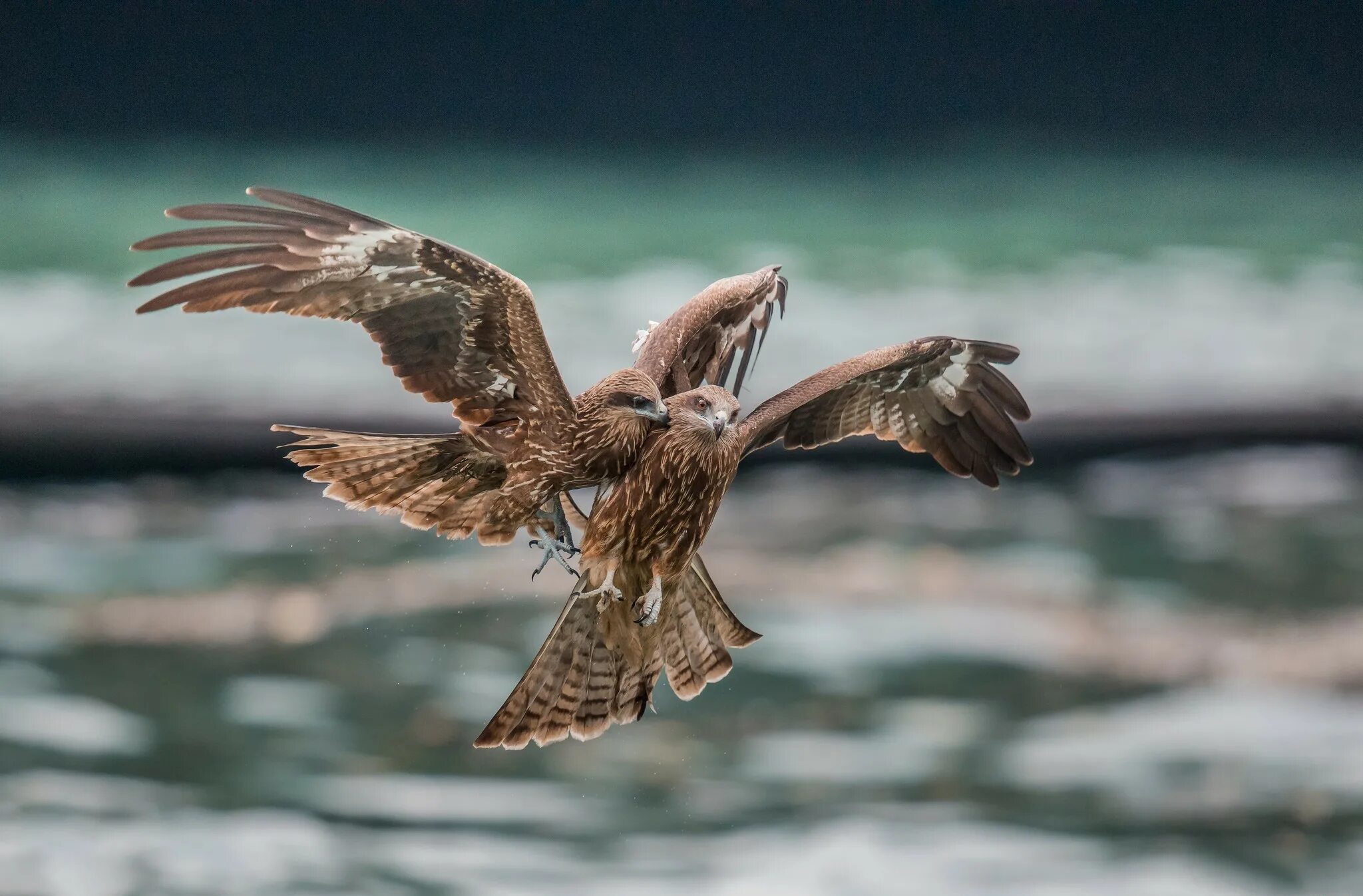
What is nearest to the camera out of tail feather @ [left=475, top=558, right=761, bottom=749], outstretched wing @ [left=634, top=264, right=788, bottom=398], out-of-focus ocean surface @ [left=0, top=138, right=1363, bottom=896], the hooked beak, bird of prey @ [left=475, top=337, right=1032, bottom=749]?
the hooked beak

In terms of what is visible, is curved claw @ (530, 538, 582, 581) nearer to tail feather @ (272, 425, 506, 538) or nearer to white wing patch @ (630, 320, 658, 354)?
tail feather @ (272, 425, 506, 538)

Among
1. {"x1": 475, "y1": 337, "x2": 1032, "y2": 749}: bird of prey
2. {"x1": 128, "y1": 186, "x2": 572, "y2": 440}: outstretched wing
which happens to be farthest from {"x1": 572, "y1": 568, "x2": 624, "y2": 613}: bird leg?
{"x1": 128, "y1": 186, "x2": 572, "y2": 440}: outstretched wing

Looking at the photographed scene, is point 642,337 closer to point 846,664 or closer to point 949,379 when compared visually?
point 949,379

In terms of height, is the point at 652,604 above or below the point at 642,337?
below

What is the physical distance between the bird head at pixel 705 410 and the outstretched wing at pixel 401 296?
17 centimetres

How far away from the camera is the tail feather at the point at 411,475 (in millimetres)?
2434

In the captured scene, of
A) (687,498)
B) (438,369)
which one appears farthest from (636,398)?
(438,369)

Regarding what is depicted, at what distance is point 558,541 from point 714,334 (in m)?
0.62

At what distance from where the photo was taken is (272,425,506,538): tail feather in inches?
95.8

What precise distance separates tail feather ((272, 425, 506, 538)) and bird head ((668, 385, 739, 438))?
322 millimetres

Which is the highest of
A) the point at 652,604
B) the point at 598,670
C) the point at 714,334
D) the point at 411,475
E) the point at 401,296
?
the point at 714,334

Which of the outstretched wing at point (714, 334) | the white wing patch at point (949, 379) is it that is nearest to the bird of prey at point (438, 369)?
the outstretched wing at point (714, 334)

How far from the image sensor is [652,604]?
244cm

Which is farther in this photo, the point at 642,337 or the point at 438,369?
the point at 642,337
